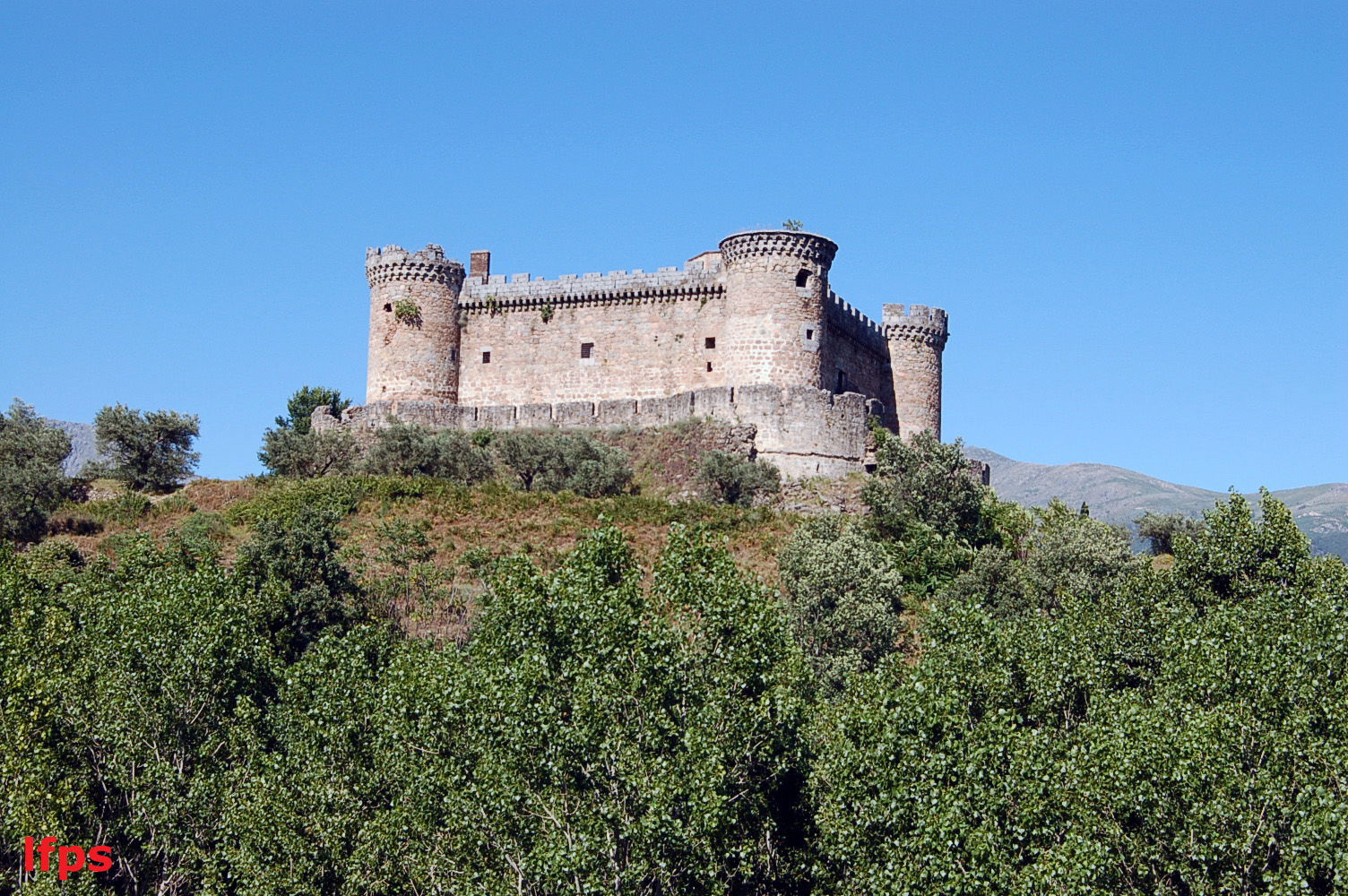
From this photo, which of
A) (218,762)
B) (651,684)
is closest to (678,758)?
(651,684)

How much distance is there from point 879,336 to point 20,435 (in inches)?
1193

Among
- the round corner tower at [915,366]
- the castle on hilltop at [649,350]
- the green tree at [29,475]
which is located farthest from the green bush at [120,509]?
the round corner tower at [915,366]

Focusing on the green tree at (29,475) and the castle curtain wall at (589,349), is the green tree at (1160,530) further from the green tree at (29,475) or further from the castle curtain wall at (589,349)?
the green tree at (29,475)

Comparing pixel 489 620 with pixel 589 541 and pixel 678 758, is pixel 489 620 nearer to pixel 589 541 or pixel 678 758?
pixel 589 541

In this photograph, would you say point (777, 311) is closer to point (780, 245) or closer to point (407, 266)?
point (780, 245)

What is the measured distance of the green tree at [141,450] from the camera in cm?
5047

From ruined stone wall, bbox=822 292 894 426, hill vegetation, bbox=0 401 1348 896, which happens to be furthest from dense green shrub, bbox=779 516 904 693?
ruined stone wall, bbox=822 292 894 426

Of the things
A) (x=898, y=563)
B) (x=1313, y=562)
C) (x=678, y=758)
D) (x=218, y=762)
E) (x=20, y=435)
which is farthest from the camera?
(x=20, y=435)

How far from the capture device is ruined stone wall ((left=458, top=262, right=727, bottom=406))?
2141 inches

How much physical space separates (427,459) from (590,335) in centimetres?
892

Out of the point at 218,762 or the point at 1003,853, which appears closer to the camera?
the point at 1003,853

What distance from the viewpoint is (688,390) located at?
53.5 meters

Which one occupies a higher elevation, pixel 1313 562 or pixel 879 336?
pixel 879 336

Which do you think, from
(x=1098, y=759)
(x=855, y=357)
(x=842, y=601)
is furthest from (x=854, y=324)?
(x=1098, y=759)
